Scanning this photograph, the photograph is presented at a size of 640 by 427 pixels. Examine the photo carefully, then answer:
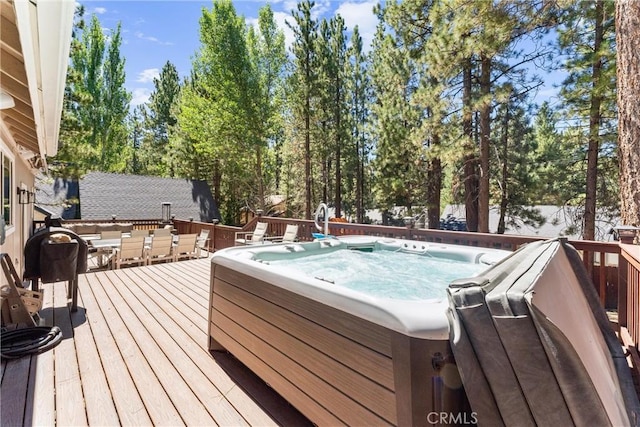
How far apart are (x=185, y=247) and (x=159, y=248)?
0.53 meters

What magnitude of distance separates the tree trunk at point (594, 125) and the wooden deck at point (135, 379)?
26.5 ft

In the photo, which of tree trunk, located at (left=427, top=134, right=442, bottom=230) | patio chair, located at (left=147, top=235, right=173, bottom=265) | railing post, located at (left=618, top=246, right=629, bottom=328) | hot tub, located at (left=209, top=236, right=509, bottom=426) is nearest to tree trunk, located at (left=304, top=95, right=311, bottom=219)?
tree trunk, located at (left=427, top=134, right=442, bottom=230)

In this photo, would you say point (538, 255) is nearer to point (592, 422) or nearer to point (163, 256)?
point (592, 422)

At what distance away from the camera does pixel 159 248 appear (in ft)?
21.8

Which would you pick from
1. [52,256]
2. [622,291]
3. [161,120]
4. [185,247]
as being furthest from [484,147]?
[161,120]

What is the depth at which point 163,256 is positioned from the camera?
6.86 metres

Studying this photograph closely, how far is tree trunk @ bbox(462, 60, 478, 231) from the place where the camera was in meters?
8.64

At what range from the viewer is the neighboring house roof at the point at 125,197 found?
1255 centimetres

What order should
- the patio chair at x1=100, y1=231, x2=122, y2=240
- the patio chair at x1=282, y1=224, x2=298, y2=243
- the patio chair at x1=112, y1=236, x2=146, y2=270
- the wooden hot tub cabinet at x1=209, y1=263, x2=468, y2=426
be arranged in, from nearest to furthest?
the wooden hot tub cabinet at x1=209, y1=263, x2=468, y2=426
the patio chair at x1=112, y1=236, x2=146, y2=270
the patio chair at x1=282, y1=224, x2=298, y2=243
the patio chair at x1=100, y1=231, x2=122, y2=240

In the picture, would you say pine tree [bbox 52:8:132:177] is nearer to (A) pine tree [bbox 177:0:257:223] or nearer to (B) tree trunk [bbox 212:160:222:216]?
(A) pine tree [bbox 177:0:257:223]

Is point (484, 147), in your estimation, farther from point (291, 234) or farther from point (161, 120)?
point (161, 120)

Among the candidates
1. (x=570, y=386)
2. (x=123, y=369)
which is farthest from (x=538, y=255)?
(x=123, y=369)

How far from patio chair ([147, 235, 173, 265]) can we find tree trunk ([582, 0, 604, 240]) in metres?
8.95

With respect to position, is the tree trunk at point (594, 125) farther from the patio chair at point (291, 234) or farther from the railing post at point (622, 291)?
the patio chair at point (291, 234)
